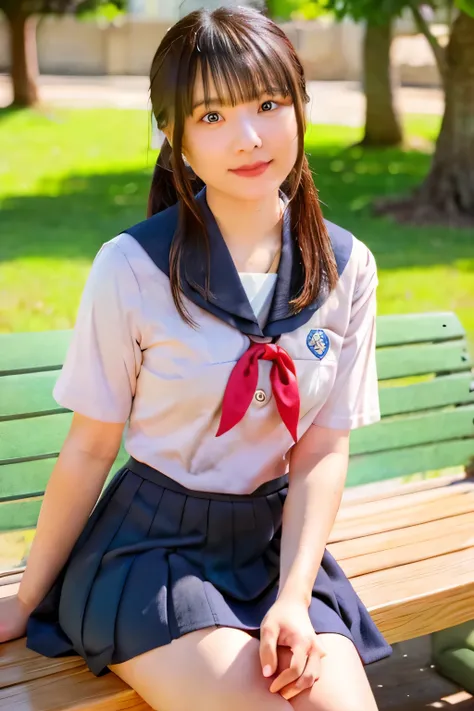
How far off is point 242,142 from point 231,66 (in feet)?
0.42

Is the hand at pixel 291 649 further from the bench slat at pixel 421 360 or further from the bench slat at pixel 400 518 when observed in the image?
the bench slat at pixel 421 360

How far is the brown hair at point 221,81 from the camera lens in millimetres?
1799

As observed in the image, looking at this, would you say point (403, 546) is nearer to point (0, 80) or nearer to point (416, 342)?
point (416, 342)

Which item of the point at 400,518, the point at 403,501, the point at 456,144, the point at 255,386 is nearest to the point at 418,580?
the point at 400,518

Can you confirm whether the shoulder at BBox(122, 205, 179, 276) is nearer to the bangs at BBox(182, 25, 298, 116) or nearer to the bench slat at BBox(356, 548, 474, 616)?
the bangs at BBox(182, 25, 298, 116)

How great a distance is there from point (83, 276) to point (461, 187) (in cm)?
328

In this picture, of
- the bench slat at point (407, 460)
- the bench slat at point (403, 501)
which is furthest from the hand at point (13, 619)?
the bench slat at point (407, 460)

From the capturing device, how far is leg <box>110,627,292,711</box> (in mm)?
1700

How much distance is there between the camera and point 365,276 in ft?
6.84

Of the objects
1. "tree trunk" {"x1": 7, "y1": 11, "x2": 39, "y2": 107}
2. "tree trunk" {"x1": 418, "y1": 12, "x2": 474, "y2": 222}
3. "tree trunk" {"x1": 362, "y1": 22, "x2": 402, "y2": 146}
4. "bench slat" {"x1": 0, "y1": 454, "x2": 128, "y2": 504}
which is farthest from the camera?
"tree trunk" {"x1": 362, "y1": 22, "x2": 402, "y2": 146}

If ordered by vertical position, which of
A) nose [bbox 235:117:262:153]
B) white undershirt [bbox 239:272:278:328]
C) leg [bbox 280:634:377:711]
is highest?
nose [bbox 235:117:262:153]

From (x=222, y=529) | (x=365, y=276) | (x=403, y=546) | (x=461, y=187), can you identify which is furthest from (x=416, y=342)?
(x=461, y=187)

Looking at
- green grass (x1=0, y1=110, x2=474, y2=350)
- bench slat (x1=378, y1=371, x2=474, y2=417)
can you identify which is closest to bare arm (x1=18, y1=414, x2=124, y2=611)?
bench slat (x1=378, y1=371, x2=474, y2=417)

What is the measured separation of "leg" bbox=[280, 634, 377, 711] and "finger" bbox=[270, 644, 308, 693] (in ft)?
0.09
